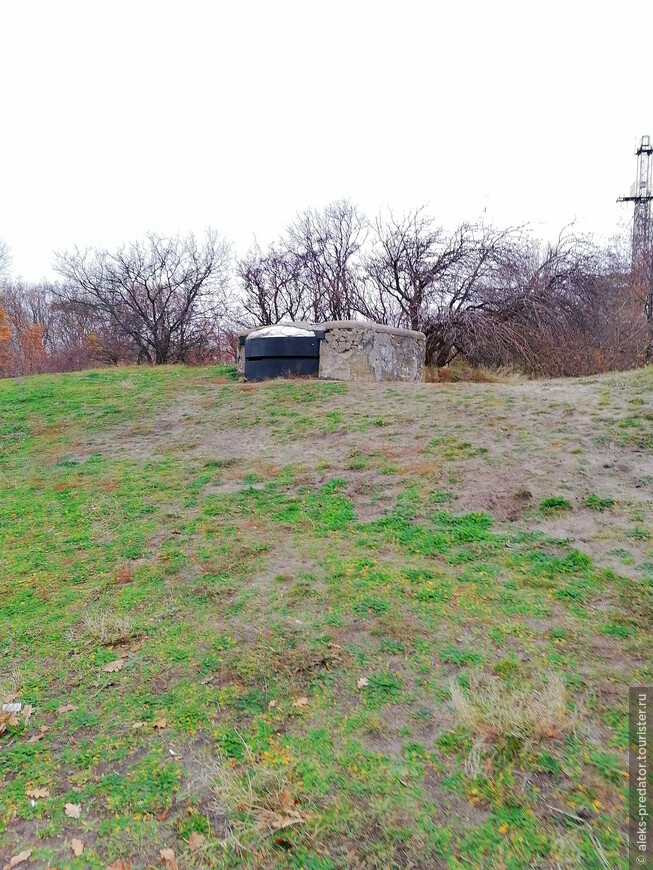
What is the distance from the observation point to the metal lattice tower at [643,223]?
14.9 metres

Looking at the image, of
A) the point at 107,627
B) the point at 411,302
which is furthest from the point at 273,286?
the point at 107,627

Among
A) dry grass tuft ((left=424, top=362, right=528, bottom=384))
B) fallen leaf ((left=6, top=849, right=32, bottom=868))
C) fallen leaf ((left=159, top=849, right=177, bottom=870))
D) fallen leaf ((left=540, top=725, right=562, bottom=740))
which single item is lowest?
fallen leaf ((left=6, top=849, right=32, bottom=868))

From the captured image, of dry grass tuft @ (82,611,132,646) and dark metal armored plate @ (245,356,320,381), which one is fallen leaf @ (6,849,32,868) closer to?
dry grass tuft @ (82,611,132,646)

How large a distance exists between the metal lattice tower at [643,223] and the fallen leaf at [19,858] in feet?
52.1

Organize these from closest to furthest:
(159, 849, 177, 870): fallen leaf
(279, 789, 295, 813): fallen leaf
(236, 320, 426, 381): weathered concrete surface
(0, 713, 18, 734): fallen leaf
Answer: (159, 849, 177, 870): fallen leaf
(279, 789, 295, 813): fallen leaf
(0, 713, 18, 734): fallen leaf
(236, 320, 426, 381): weathered concrete surface

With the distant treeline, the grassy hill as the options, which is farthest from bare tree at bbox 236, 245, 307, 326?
the grassy hill

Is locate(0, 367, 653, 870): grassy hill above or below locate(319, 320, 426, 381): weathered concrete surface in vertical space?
below

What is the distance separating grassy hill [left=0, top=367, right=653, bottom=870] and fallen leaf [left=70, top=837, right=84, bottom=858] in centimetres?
1

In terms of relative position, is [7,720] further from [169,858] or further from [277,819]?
[277,819]

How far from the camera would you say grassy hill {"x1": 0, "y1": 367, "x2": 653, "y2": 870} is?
1740mm

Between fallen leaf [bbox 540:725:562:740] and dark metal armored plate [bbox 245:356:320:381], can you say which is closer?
fallen leaf [bbox 540:725:562:740]

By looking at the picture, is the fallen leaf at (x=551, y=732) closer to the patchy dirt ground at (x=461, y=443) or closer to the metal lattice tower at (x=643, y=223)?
the patchy dirt ground at (x=461, y=443)

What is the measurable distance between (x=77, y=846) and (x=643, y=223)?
826 inches

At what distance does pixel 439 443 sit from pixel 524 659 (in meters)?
3.52
